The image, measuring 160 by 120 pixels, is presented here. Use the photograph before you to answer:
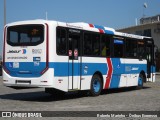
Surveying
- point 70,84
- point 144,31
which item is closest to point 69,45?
point 70,84

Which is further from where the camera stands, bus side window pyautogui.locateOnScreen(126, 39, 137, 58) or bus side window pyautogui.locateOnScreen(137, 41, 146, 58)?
bus side window pyautogui.locateOnScreen(137, 41, 146, 58)

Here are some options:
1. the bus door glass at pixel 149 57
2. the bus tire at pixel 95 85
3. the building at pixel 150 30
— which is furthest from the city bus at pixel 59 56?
the building at pixel 150 30

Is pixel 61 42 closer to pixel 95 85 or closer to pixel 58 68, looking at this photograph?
pixel 58 68

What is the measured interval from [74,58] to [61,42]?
109cm

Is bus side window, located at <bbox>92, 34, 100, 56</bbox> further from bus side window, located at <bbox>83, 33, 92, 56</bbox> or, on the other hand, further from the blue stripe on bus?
the blue stripe on bus

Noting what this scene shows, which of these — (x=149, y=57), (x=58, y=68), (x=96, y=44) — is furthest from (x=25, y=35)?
(x=149, y=57)

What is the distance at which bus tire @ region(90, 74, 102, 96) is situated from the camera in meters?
18.4

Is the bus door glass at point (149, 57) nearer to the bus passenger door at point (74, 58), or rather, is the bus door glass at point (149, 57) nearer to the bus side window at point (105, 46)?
the bus side window at point (105, 46)

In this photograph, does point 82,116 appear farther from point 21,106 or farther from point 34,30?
point 34,30

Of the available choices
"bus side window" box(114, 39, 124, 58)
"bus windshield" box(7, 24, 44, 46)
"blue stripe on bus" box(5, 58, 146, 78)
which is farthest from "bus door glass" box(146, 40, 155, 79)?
"bus windshield" box(7, 24, 44, 46)

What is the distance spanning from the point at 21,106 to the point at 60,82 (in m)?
2.40

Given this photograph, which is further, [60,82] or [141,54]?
[141,54]

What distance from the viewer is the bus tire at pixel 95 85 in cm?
1838

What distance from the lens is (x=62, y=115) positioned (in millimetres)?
11875
